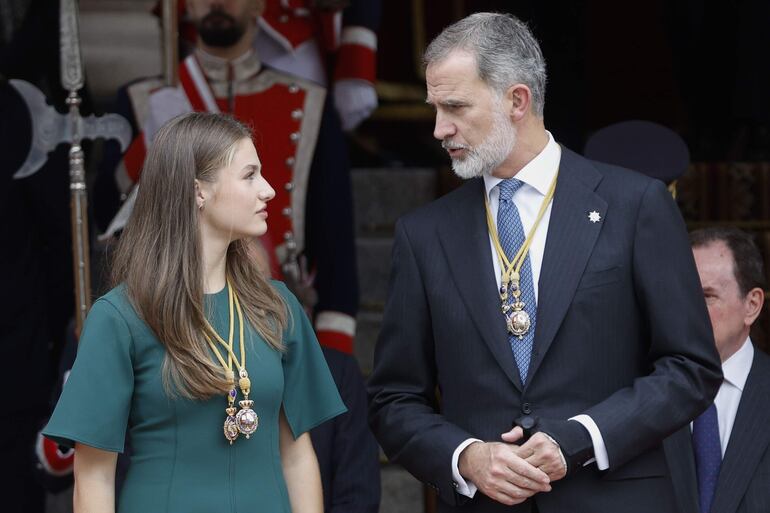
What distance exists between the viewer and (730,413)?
3770 millimetres

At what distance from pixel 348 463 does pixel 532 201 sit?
1.05 meters

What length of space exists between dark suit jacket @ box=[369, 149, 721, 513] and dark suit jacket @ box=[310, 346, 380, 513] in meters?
0.71

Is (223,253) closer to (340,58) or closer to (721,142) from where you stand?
(340,58)

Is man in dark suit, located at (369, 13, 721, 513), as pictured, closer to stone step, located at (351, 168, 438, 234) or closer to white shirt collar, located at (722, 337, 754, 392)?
white shirt collar, located at (722, 337, 754, 392)

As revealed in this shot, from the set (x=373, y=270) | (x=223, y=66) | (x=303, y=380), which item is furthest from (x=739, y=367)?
(x=373, y=270)

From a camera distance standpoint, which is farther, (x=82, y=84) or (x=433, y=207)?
(x=82, y=84)

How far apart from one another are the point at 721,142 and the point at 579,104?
700mm

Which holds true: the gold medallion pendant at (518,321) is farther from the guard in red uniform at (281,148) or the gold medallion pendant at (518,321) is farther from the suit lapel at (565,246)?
the guard in red uniform at (281,148)

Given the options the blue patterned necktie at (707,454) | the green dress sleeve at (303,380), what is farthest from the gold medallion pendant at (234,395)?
the blue patterned necktie at (707,454)

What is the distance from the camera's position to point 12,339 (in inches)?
187

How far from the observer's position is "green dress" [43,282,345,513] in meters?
2.76

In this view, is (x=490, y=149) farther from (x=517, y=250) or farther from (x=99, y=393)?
(x=99, y=393)

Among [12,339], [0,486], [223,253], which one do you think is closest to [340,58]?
[12,339]

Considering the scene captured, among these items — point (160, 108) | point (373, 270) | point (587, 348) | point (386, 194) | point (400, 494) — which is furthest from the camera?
point (386, 194)
